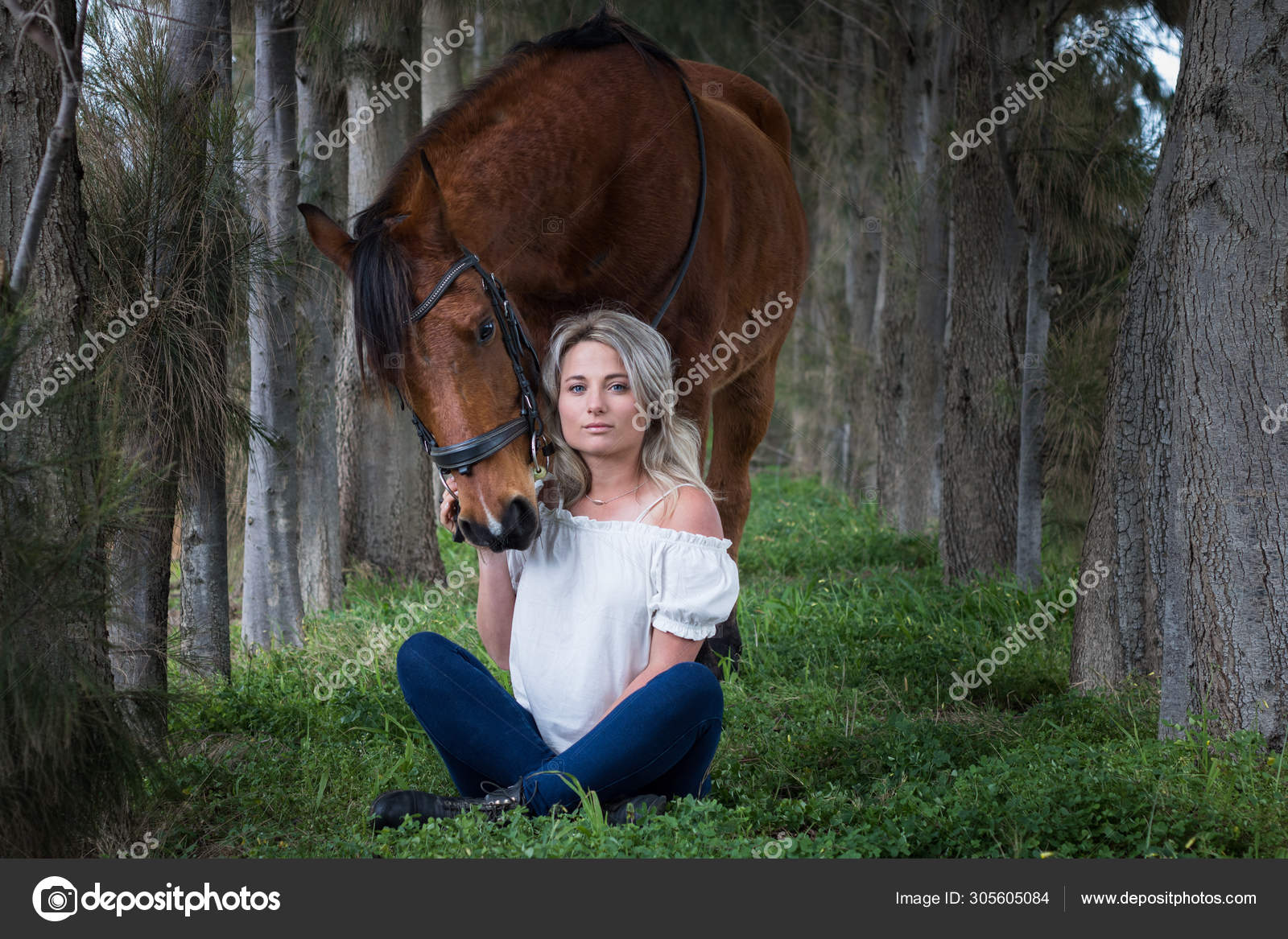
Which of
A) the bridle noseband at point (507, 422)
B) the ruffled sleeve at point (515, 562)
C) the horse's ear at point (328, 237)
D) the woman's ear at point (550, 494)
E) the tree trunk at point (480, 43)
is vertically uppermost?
the tree trunk at point (480, 43)

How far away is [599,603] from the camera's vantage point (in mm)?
2809

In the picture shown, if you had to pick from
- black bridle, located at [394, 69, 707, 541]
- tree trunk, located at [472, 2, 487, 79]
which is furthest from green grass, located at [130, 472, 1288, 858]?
tree trunk, located at [472, 2, 487, 79]

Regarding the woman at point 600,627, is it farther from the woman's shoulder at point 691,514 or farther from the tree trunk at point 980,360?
the tree trunk at point 980,360

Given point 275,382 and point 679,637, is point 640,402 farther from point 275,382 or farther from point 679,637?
point 275,382

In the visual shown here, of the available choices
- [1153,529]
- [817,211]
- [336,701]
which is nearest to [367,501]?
[336,701]

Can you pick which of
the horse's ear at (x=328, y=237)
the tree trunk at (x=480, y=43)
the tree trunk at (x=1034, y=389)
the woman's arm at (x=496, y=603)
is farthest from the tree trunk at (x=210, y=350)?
the tree trunk at (x=480, y=43)

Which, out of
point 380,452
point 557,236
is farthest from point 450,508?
point 380,452

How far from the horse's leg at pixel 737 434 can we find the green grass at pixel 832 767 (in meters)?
0.57

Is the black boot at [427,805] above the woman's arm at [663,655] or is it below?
below

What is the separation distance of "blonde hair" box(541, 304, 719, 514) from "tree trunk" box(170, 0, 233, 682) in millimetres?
1318

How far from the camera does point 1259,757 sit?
2977 mm

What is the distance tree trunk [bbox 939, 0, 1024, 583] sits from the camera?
21.0ft

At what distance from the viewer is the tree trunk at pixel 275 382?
4.80 m

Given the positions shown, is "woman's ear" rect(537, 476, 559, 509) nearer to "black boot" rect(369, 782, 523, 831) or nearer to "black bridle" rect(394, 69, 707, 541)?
"black bridle" rect(394, 69, 707, 541)
